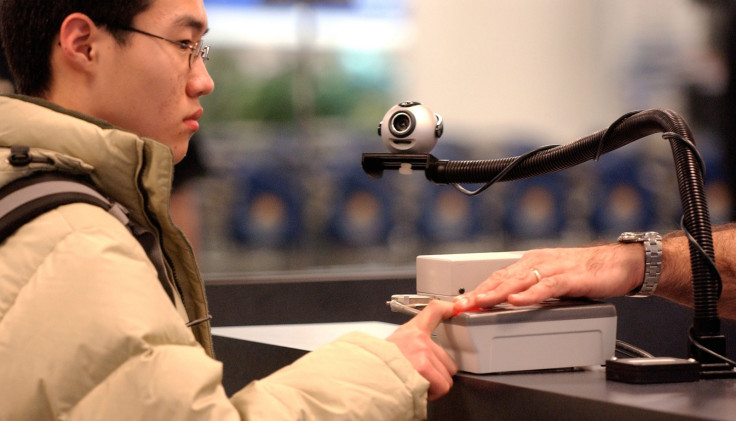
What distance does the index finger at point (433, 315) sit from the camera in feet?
4.57

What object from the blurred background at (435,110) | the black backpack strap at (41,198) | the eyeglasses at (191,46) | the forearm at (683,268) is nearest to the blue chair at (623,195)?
the blurred background at (435,110)

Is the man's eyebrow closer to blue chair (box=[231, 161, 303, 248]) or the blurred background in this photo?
the blurred background

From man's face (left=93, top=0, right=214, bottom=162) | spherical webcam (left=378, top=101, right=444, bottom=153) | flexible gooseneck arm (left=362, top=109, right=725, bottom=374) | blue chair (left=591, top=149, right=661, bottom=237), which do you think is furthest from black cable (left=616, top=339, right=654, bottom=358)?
blue chair (left=591, top=149, right=661, bottom=237)

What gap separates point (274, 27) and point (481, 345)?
3.52 meters

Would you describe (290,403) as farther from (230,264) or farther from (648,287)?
(230,264)

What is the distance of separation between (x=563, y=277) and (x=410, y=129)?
389 mm

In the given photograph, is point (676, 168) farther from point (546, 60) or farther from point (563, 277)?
point (546, 60)

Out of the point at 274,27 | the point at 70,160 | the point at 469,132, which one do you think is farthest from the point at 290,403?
the point at 469,132

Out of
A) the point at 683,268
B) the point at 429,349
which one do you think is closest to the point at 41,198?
the point at 429,349

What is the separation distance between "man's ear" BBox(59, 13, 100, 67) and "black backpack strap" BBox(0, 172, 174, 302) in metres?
0.30

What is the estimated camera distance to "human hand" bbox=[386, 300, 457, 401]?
1343mm

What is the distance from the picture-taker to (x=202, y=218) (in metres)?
4.36

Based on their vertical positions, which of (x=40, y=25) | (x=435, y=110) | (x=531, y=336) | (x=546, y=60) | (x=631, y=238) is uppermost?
(x=546, y=60)

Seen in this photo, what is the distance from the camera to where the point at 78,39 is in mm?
1593
